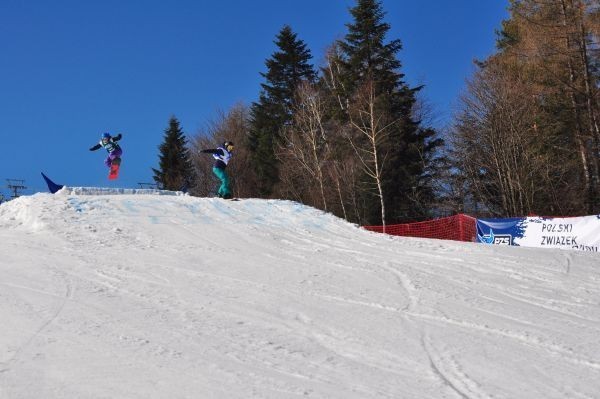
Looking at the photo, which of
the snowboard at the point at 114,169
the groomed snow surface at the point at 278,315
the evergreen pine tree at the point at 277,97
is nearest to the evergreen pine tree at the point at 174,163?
the evergreen pine tree at the point at 277,97

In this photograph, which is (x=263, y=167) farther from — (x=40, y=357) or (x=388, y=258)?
(x=40, y=357)

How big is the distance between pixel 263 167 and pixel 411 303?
1464 inches

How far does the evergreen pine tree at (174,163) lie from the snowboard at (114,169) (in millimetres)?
31817

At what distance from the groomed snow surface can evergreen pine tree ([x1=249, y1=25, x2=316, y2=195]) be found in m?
31.4

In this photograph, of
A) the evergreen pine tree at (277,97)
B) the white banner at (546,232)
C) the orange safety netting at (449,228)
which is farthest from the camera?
the evergreen pine tree at (277,97)

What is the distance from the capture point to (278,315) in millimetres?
6473

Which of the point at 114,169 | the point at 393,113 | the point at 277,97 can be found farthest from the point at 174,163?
the point at 114,169

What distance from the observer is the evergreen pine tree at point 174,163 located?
50688 millimetres

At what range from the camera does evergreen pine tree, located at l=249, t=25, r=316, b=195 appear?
43.8 metres

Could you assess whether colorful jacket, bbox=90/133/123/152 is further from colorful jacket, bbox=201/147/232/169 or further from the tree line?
the tree line

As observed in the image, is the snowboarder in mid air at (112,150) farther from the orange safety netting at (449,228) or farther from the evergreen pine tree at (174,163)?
the evergreen pine tree at (174,163)

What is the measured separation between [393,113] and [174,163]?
27527 millimetres

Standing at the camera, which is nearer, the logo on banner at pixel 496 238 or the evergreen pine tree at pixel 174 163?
the logo on banner at pixel 496 238

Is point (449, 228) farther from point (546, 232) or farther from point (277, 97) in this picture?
point (277, 97)
